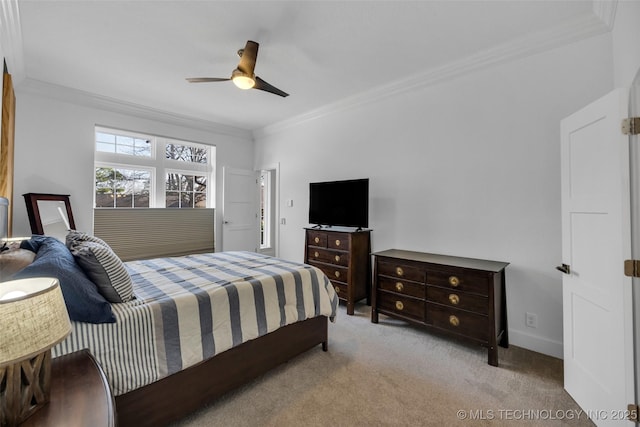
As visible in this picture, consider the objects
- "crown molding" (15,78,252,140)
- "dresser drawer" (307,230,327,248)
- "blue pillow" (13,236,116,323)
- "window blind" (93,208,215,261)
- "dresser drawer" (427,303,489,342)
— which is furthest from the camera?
"window blind" (93,208,215,261)

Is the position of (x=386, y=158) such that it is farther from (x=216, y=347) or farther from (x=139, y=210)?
(x=139, y=210)

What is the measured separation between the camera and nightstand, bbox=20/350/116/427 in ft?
2.72

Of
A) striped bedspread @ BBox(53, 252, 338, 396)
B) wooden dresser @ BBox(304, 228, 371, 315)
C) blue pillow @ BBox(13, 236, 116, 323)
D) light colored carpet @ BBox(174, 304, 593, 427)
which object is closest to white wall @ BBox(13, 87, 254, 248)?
striped bedspread @ BBox(53, 252, 338, 396)

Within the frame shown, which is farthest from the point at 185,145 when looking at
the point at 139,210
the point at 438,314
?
the point at 438,314

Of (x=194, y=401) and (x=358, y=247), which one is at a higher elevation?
(x=358, y=247)

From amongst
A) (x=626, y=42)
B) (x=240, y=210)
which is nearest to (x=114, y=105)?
(x=240, y=210)

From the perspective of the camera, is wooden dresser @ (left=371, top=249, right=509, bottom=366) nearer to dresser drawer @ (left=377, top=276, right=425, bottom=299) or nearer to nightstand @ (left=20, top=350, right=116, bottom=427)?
dresser drawer @ (left=377, top=276, right=425, bottom=299)

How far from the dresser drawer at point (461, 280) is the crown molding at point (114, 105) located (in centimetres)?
416

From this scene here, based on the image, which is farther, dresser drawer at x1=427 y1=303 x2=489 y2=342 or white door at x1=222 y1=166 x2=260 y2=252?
white door at x1=222 y1=166 x2=260 y2=252

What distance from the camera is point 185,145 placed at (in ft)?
15.4

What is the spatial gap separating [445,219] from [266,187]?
12.2 ft

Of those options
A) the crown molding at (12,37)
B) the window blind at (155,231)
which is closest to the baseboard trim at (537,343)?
the window blind at (155,231)

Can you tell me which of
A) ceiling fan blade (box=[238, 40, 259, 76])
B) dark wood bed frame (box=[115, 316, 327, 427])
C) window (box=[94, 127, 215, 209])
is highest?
ceiling fan blade (box=[238, 40, 259, 76])

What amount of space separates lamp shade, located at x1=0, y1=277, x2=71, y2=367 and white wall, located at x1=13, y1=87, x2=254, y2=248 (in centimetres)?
341
